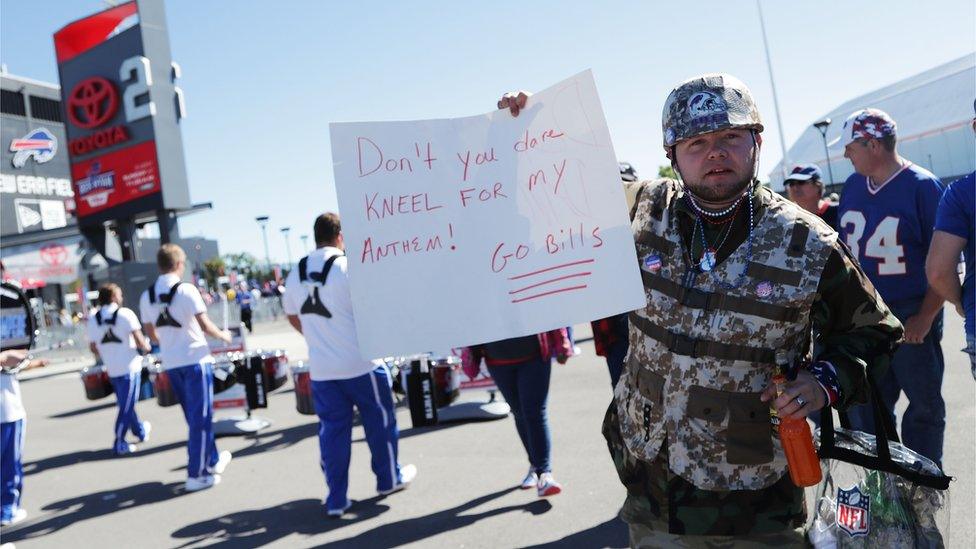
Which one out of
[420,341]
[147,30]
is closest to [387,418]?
[420,341]

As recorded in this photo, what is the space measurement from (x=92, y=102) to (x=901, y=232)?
20.5 m

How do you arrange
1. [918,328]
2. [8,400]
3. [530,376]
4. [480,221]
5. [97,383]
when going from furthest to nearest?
[97,383] → [8,400] → [530,376] → [918,328] → [480,221]

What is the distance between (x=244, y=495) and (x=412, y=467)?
142 centimetres

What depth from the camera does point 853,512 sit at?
6.71 feet

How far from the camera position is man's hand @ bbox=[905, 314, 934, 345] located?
3580 mm

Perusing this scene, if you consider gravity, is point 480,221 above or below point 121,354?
above

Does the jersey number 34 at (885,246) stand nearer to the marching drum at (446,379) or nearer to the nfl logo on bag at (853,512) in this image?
the nfl logo on bag at (853,512)

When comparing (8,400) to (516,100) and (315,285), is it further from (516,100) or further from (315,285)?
(516,100)

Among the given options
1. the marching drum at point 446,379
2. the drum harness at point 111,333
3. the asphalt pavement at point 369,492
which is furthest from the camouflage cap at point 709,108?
the drum harness at point 111,333

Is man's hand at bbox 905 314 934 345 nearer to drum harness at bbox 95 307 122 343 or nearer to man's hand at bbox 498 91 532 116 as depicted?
man's hand at bbox 498 91 532 116

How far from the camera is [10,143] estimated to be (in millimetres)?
53031

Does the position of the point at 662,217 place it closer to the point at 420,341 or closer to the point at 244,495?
the point at 420,341

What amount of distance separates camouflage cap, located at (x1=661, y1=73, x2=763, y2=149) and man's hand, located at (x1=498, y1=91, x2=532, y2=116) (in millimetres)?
539

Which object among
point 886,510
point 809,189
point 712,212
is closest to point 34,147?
point 809,189
